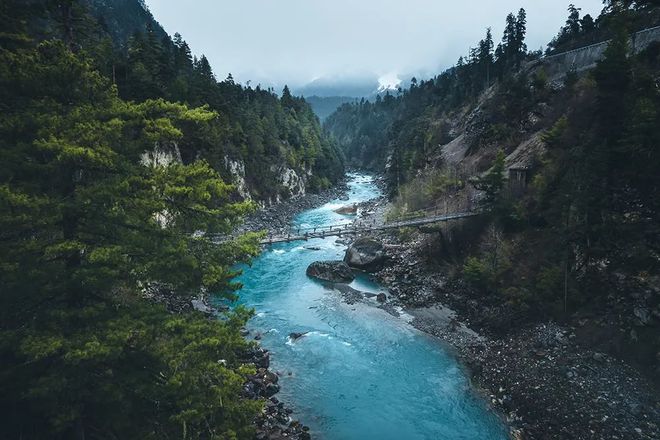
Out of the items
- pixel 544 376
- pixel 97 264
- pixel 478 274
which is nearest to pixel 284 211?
pixel 478 274

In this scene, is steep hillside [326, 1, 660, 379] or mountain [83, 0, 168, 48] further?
mountain [83, 0, 168, 48]

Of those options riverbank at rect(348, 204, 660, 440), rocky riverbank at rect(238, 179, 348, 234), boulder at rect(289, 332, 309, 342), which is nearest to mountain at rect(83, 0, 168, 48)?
rocky riverbank at rect(238, 179, 348, 234)

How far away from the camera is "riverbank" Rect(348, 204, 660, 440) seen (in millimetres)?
18031

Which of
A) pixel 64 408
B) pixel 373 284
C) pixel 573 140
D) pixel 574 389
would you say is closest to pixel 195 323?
pixel 64 408

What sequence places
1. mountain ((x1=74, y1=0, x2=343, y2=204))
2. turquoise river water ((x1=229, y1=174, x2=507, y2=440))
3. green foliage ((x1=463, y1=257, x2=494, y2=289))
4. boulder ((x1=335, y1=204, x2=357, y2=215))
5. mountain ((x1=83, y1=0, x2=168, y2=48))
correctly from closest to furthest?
turquoise river water ((x1=229, y1=174, x2=507, y2=440)) < green foliage ((x1=463, y1=257, x2=494, y2=289)) < mountain ((x1=74, y1=0, x2=343, y2=204)) < boulder ((x1=335, y1=204, x2=357, y2=215)) < mountain ((x1=83, y1=0, x2=168, y2=48))

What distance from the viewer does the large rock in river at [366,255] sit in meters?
40.8

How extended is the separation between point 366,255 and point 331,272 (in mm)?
4633

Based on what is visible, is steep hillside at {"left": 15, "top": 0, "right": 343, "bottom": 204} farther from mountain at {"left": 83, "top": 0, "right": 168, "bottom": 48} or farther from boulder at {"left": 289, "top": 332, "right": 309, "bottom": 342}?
mountain at {"left": 83, "top": 0, "right": 168, "bottom": 48}

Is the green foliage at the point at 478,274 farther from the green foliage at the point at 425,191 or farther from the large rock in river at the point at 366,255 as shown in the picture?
the green foliage at the point at 425,191

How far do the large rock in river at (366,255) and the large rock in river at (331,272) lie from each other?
5.01ft

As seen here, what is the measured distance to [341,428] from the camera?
18984mm

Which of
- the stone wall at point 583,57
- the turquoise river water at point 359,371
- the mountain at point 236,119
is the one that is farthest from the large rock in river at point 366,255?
the stone wall at point 583,57

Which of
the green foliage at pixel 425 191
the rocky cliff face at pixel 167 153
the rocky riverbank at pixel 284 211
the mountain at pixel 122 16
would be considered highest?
the mountain at pixel 122 16

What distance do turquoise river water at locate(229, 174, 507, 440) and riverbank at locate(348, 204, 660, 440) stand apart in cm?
136
